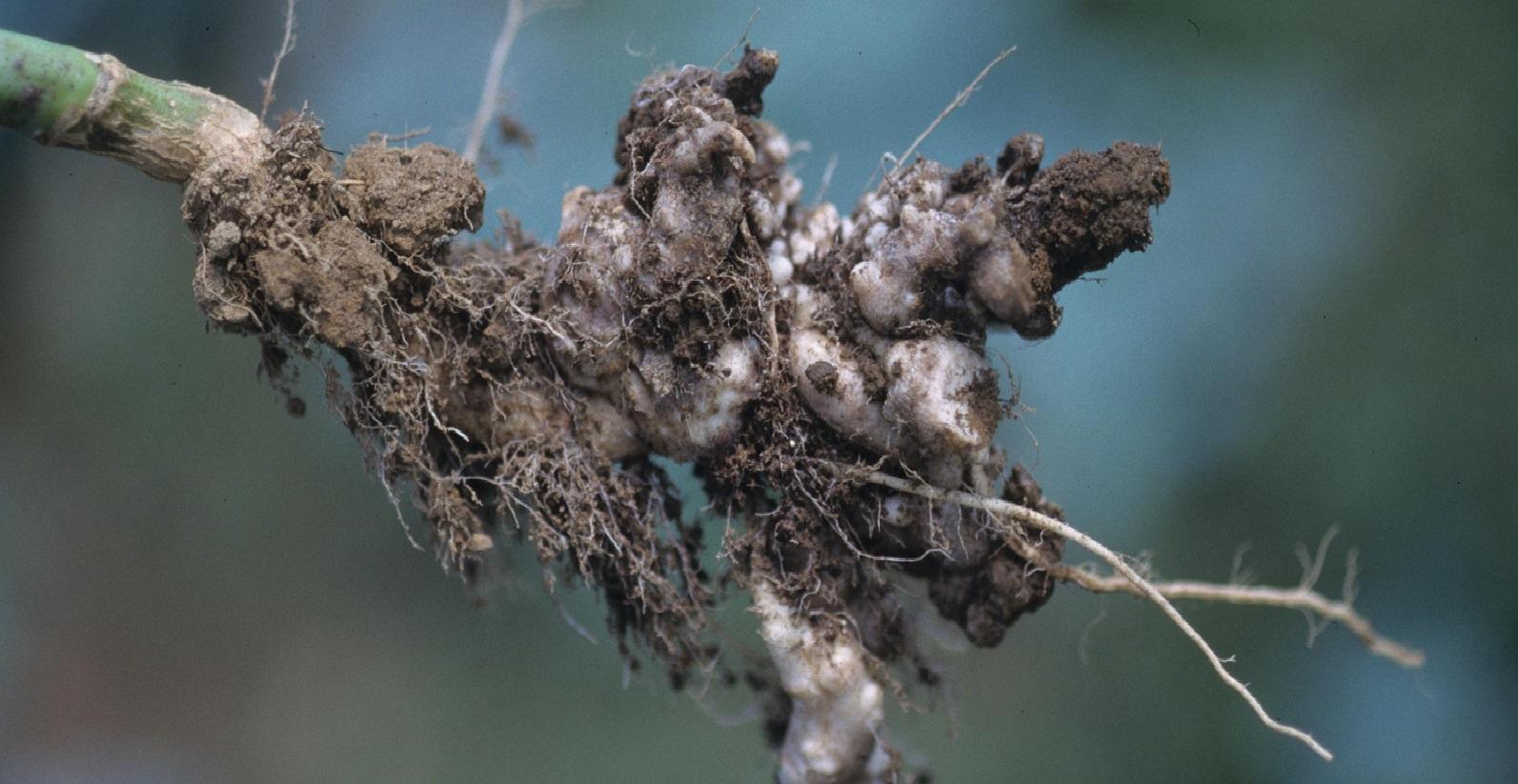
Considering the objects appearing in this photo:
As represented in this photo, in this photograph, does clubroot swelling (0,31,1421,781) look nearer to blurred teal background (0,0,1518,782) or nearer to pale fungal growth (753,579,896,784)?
pale fungal growth (753,579,896,784)

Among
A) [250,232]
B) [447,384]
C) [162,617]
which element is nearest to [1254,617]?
[447,384]

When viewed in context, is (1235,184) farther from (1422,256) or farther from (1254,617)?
(1254,617)

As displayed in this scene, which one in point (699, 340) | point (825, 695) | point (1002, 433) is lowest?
point (825, 695)

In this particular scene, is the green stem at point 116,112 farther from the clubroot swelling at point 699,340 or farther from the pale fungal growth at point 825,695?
the pale fungal growth at point 825,695

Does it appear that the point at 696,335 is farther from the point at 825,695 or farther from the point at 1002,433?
the point at 1002,433

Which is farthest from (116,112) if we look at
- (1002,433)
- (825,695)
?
(1002,433)

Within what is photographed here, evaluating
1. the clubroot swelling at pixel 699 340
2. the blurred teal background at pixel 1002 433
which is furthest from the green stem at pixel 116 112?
the blurred teal background at pixel 1002 433
